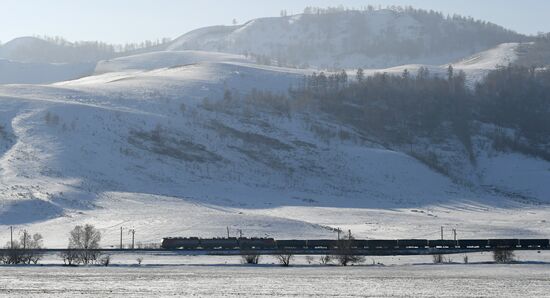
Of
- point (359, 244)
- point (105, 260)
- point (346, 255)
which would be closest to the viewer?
point (346, 255)

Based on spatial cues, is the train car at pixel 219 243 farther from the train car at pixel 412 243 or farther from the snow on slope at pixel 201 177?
the train car at pixel 412 243

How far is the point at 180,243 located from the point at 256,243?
6.02m

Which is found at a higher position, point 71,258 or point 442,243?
point 71,258

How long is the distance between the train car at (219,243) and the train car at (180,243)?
0.56 meters

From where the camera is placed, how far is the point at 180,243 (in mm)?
69875

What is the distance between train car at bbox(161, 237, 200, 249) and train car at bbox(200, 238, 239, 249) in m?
0.56

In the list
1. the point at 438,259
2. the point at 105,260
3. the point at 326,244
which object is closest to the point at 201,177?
the point at 326,244

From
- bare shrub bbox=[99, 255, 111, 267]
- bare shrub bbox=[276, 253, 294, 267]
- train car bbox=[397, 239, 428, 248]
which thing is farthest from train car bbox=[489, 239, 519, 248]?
bare shrub bbox=[99, 255, 111, 267]

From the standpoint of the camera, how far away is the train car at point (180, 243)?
2731 inches

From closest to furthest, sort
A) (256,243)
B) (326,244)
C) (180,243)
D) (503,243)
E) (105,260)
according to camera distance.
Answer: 1. (105,260)
2. (326,244)
3. (503,243)
4. (180,243)
5. (256,243)

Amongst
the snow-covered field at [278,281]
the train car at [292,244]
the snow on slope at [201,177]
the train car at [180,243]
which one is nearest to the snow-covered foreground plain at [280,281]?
the snow-covered field at [278,281]

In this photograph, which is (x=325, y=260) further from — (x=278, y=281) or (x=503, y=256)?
(x=278, y=281)

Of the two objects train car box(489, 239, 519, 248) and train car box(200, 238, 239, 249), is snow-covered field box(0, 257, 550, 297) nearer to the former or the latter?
train car box(200, 238, 239, 249)

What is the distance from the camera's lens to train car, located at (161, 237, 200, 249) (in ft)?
228
